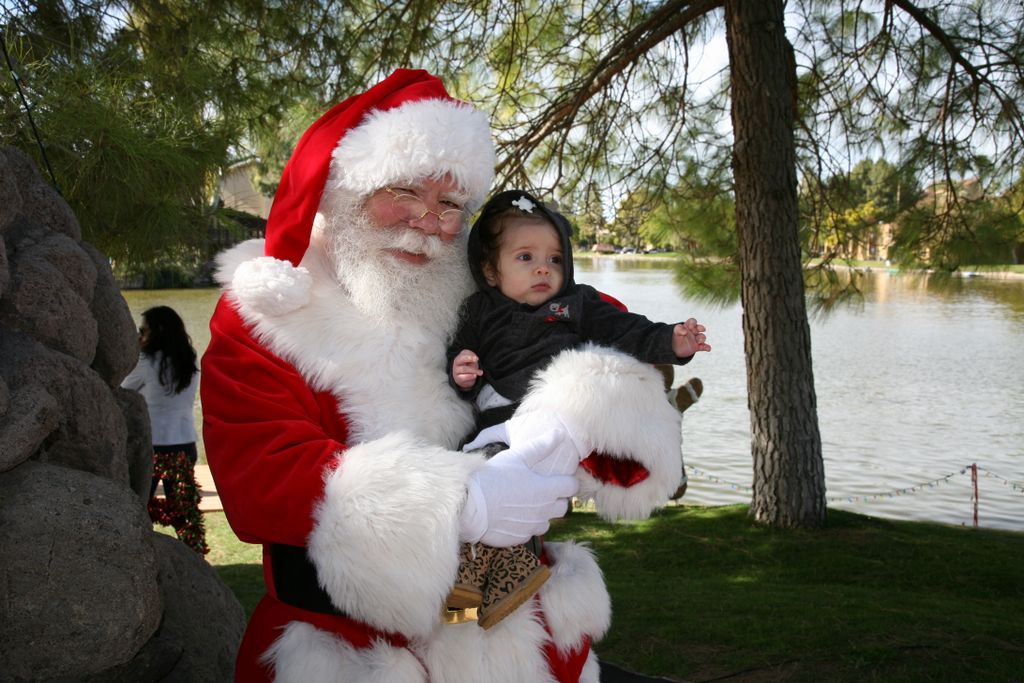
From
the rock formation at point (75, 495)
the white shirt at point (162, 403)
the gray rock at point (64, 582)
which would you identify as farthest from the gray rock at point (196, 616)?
the white shirt at point (162, 403)

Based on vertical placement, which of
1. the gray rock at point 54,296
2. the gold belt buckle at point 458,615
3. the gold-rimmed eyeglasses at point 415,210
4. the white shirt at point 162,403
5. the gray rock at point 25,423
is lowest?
the white shirt at point 162,403

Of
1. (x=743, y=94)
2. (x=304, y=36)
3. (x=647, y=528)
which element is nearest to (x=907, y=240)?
(x=743, y=94)

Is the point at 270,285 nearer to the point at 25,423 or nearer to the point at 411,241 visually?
the point at 411,241

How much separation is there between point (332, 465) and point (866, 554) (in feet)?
15.1

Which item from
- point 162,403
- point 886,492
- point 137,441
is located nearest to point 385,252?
point 137,441

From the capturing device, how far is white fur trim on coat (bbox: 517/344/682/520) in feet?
6.14

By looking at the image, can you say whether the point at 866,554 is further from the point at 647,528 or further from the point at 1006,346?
the point at 1006,346

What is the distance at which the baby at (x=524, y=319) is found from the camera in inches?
77.8

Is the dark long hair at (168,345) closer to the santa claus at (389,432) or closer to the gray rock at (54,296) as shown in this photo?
the gray rock at (54,296)

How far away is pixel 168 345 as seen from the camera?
5.60 m

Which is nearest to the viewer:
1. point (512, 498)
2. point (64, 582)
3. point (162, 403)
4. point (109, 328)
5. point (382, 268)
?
point (64, 582)

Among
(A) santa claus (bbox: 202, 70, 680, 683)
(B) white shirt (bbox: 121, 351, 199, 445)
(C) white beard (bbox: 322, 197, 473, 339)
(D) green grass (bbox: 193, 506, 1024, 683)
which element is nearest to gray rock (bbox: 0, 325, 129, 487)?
(A) santa claus (bbox: 202, 70, 680, 683)

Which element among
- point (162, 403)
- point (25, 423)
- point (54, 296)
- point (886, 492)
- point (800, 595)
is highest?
point (54, 296)

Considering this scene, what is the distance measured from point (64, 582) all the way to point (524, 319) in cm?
104
